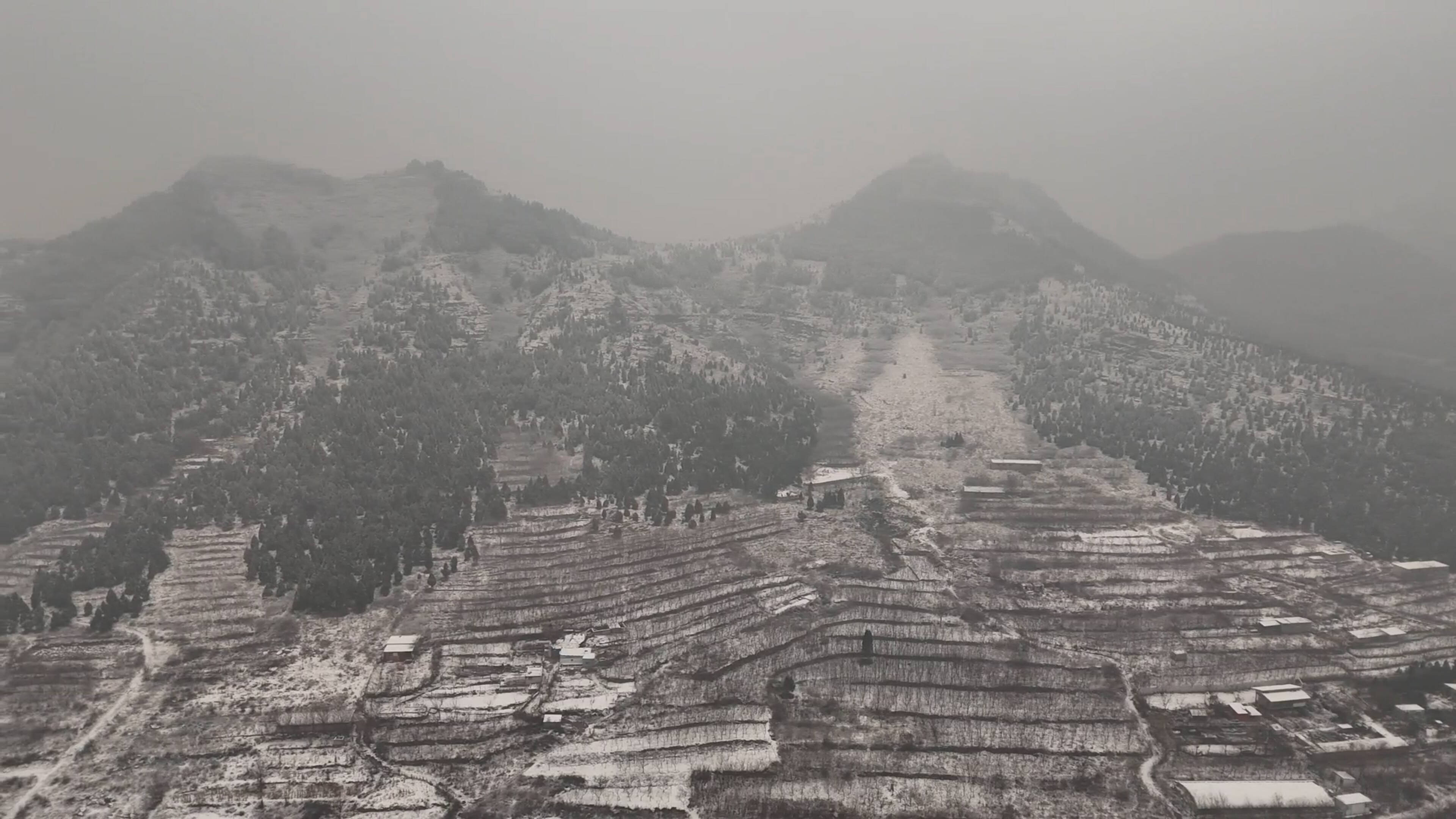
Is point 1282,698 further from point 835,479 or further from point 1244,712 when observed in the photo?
point 835,479

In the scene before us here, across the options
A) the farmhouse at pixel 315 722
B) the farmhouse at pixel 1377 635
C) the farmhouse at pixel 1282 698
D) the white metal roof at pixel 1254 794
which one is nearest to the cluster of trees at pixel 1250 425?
the farmhouse at pixel 1377 635

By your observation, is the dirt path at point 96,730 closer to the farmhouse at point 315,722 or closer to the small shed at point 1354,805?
the farmhouse at point 315,722

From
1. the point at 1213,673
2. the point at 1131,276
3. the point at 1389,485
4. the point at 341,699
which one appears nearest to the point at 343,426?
the point at 341,699

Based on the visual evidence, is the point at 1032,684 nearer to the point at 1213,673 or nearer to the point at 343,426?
the point at 1213,673

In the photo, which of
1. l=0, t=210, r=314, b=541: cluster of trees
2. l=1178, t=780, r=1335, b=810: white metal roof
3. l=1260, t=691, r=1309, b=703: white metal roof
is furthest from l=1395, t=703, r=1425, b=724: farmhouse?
l=0, t=210, r=314, b=541: cluster of trees

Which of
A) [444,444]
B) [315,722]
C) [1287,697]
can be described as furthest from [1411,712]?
[444,444]
